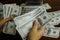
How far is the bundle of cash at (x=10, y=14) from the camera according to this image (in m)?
1.09

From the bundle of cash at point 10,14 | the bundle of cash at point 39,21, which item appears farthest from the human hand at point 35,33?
the bundle of cash at point 10,14

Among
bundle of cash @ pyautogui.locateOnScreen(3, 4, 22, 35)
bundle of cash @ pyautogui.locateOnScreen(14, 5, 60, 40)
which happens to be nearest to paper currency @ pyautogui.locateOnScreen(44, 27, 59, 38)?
bundle of cash @ pyautogui.locateOnScreen(14, 5, 60, 40)

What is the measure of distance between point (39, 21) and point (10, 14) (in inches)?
9.9

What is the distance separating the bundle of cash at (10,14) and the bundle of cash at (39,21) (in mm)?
64

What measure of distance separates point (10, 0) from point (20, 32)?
0.49 meters

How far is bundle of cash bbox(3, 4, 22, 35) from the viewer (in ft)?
3.59

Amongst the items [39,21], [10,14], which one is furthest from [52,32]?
[10,14]

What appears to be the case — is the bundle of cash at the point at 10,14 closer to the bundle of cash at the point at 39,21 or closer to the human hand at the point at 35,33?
the bundle of cash at the point at 39,21

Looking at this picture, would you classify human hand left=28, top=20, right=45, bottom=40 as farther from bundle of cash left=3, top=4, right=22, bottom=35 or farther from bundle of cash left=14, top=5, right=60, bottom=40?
bundle of cash left=3, top=4, right=22, bottom=35

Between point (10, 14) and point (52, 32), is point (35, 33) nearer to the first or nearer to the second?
point (52, 32)

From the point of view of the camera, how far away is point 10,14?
1.21m

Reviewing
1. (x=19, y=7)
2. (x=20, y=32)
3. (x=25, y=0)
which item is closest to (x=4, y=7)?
(x=19, y=7)

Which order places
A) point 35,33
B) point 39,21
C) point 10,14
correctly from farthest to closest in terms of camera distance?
point 10,14 < point 39,21 < point 35,33

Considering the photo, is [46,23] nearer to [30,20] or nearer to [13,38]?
[30,20]
